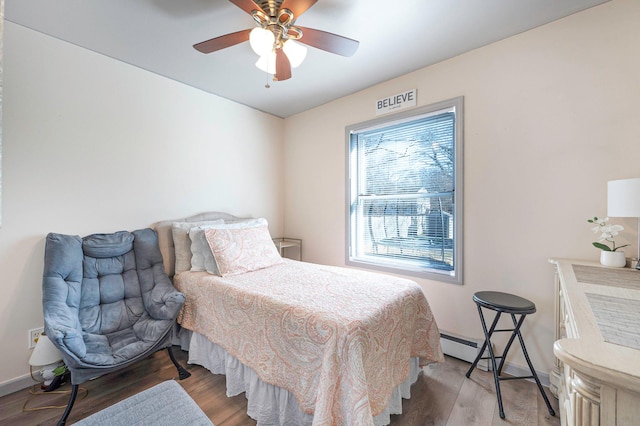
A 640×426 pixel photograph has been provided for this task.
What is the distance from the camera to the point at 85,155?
6.93 feet

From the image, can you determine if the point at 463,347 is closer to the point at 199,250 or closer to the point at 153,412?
the point at 153,412

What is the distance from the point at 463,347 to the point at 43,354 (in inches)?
125

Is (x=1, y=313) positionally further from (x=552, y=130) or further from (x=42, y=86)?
(x=552, y=130)

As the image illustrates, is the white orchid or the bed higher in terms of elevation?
the white orchid

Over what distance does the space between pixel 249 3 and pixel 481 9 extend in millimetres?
1516

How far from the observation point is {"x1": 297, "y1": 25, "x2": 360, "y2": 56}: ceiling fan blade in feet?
5.19

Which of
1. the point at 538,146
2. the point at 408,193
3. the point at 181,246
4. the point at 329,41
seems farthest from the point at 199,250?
the point at 538,146

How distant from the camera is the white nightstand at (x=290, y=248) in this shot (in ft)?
11.5

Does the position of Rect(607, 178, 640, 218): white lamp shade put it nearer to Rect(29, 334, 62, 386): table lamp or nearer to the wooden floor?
the wooden floor

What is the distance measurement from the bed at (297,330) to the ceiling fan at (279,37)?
1.47 m

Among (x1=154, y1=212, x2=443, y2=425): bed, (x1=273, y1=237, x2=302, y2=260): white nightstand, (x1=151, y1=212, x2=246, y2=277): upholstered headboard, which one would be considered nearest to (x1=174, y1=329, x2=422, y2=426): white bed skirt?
(x1=154, y1=212, x2=443, y2=425): bed

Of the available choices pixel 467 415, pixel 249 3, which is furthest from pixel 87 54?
pixel 467 415

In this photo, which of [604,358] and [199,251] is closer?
[604,358]

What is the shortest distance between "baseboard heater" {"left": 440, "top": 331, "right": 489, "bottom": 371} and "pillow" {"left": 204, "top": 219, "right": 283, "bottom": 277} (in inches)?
66.7
